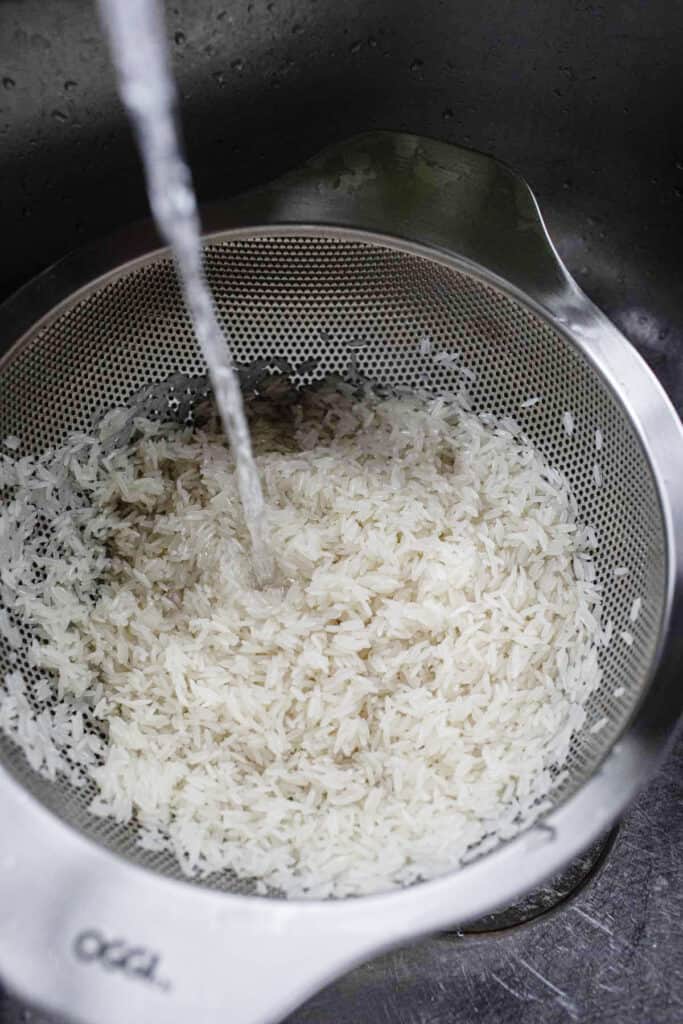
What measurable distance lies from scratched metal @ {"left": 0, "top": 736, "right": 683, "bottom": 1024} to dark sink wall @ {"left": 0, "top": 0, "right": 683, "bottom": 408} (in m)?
0.74

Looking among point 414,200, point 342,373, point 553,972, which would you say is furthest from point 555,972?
point 414,200

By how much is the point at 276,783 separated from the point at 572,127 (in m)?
1.00

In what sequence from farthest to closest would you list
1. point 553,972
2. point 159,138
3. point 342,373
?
point 342,373, point 553,972, point 159,138

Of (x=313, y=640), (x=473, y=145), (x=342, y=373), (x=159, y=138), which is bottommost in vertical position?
(x=313, y=640)

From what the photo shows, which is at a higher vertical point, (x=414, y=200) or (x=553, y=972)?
(x=414, y=200)

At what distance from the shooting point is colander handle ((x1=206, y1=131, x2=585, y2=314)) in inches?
45.3

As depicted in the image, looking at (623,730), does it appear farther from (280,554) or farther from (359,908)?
(280,554)

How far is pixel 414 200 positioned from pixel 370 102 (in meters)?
0.31

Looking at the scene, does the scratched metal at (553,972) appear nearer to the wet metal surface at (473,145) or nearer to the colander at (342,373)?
the wet metal surface at (473,145)

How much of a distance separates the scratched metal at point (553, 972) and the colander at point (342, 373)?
20 centimetres

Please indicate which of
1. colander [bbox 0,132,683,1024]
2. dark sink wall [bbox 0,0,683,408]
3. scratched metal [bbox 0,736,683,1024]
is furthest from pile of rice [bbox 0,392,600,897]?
dark sink wall [bbox 0,0,683,408]

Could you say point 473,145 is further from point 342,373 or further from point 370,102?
point 342,373

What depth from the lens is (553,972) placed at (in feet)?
3.59

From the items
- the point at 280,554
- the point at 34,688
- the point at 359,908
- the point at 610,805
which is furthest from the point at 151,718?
the point at 610,805
